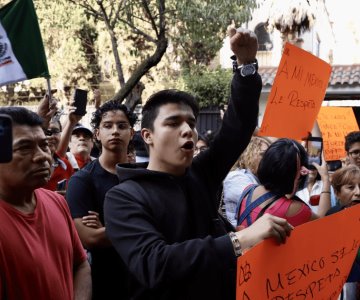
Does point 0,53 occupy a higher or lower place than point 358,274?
higher

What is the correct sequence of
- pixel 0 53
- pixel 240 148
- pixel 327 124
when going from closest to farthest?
pixel 240 148, pixel 0 53, pixel 327 124

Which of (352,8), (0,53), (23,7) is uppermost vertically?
(352,8)

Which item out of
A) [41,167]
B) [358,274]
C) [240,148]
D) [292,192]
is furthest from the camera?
[358,274]

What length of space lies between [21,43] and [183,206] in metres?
3.34

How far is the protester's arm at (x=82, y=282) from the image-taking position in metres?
2.43

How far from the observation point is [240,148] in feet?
7.94

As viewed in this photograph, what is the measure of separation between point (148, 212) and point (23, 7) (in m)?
3.54

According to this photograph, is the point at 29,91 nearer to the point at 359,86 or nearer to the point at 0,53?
the point at 359,86

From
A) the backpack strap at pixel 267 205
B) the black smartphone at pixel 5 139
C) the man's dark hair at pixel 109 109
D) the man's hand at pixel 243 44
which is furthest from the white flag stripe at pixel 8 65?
the black smartphone at pixel 5 139

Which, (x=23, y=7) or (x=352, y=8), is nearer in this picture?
(x=23, y=7)

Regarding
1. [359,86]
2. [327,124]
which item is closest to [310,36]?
[359,86]

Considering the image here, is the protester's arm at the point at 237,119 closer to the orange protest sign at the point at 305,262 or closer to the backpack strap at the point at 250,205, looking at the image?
the orange protest sign at the point at 305,262

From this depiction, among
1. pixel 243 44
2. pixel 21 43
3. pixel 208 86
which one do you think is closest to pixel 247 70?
pixel 243 44

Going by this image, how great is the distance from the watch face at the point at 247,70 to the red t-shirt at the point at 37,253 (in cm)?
91
